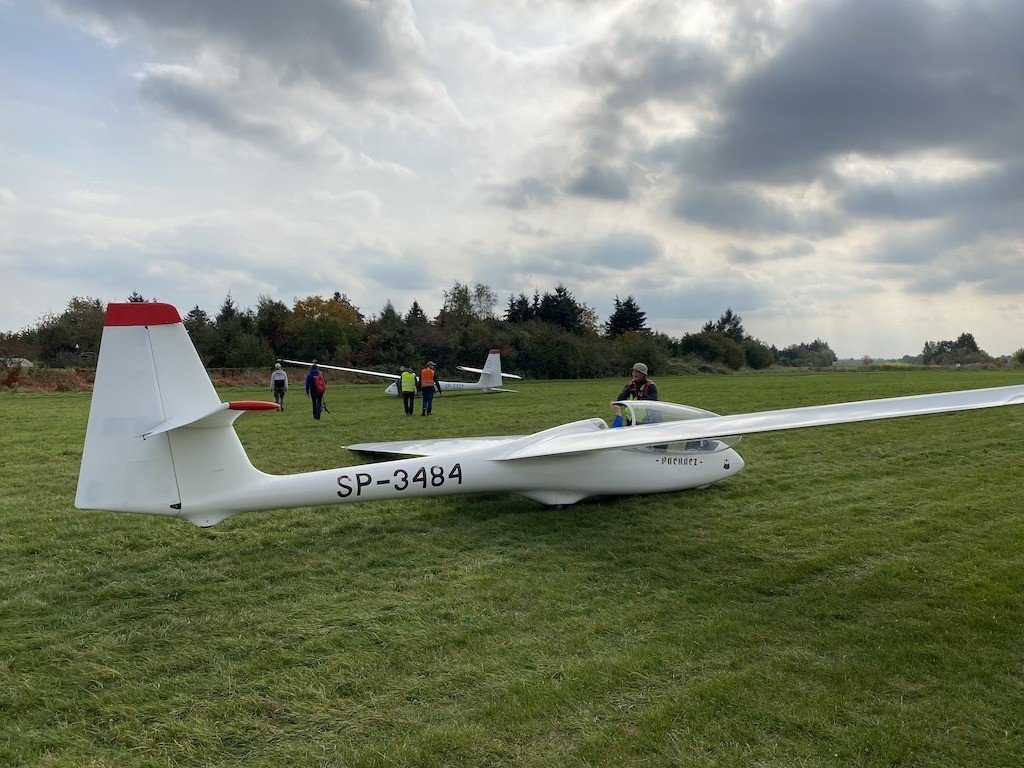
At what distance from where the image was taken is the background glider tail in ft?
16.0

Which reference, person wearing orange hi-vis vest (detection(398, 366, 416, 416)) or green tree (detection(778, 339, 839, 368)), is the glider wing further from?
green tree (detection(778, 339, 839, 368))

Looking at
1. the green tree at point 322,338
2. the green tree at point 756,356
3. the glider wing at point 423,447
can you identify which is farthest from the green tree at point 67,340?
the green tree at point 756,356

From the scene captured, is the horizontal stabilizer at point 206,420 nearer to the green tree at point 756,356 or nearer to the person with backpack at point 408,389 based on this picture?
the person with backpack at point 408,389

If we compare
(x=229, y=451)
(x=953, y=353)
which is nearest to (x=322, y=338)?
(x=229, y=451)

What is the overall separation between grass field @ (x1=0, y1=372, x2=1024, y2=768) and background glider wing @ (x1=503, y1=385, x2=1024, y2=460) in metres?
0.91

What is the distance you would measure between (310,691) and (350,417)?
1486cm

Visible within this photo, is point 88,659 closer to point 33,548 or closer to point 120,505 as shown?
point 120,505

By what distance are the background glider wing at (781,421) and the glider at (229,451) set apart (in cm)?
2

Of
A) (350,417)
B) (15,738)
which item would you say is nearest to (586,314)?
(350,417)

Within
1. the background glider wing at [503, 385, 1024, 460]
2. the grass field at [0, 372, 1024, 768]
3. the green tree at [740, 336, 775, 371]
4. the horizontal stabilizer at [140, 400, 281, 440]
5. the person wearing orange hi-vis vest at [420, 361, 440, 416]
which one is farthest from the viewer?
the green tree at [740, 336, 775, 371]

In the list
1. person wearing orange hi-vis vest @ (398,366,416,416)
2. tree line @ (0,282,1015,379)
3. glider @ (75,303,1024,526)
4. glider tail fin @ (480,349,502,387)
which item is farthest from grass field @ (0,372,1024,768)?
tree line @ (0,282,1015,379)

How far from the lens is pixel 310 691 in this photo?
3.56m

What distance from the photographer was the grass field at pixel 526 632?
314 centimetres

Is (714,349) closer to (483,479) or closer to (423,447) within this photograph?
(423,447)
